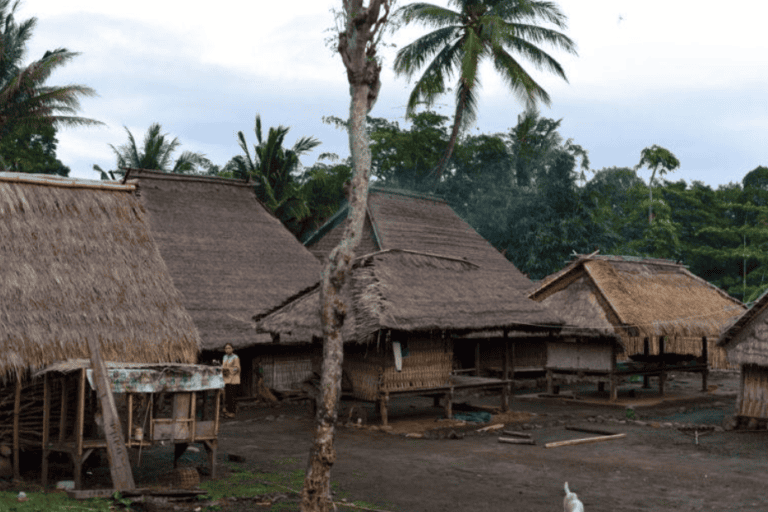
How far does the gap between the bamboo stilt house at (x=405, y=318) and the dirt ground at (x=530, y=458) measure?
3.52 feet

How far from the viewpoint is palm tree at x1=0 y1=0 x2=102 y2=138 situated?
83.8 ft

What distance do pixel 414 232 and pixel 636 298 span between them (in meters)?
7.88

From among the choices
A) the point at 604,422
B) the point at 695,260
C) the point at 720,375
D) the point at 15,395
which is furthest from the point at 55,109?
the point at 695,260

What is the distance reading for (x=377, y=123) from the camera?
4441cm

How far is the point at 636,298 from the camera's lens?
69.5 feet

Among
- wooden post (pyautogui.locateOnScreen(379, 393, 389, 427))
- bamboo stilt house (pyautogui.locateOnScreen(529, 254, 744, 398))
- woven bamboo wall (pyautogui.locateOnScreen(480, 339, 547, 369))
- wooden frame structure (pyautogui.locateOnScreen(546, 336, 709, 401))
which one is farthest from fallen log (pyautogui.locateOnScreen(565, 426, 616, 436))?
woven bamboo wall (pyautogui.locateOnScreen(480, 339, 547, 369))

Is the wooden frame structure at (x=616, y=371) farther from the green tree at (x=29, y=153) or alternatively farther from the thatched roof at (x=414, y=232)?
the green tree at (x=29, y=153)

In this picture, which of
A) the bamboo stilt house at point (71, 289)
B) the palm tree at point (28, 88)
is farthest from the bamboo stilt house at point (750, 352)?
the palm tree at point (28, 88)

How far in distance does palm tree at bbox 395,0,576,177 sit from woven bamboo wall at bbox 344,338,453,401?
521 inches

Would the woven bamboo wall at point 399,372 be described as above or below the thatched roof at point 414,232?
below

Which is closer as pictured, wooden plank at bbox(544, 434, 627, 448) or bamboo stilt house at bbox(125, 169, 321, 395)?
wooden plank at bbox(544, 434, 627, 448)

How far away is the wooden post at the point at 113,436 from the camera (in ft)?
31.7

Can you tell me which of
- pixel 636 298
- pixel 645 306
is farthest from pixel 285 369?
pixel 645 306

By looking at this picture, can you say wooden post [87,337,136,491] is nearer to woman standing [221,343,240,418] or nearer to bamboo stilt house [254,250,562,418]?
woman standing [221,343,240,418]
